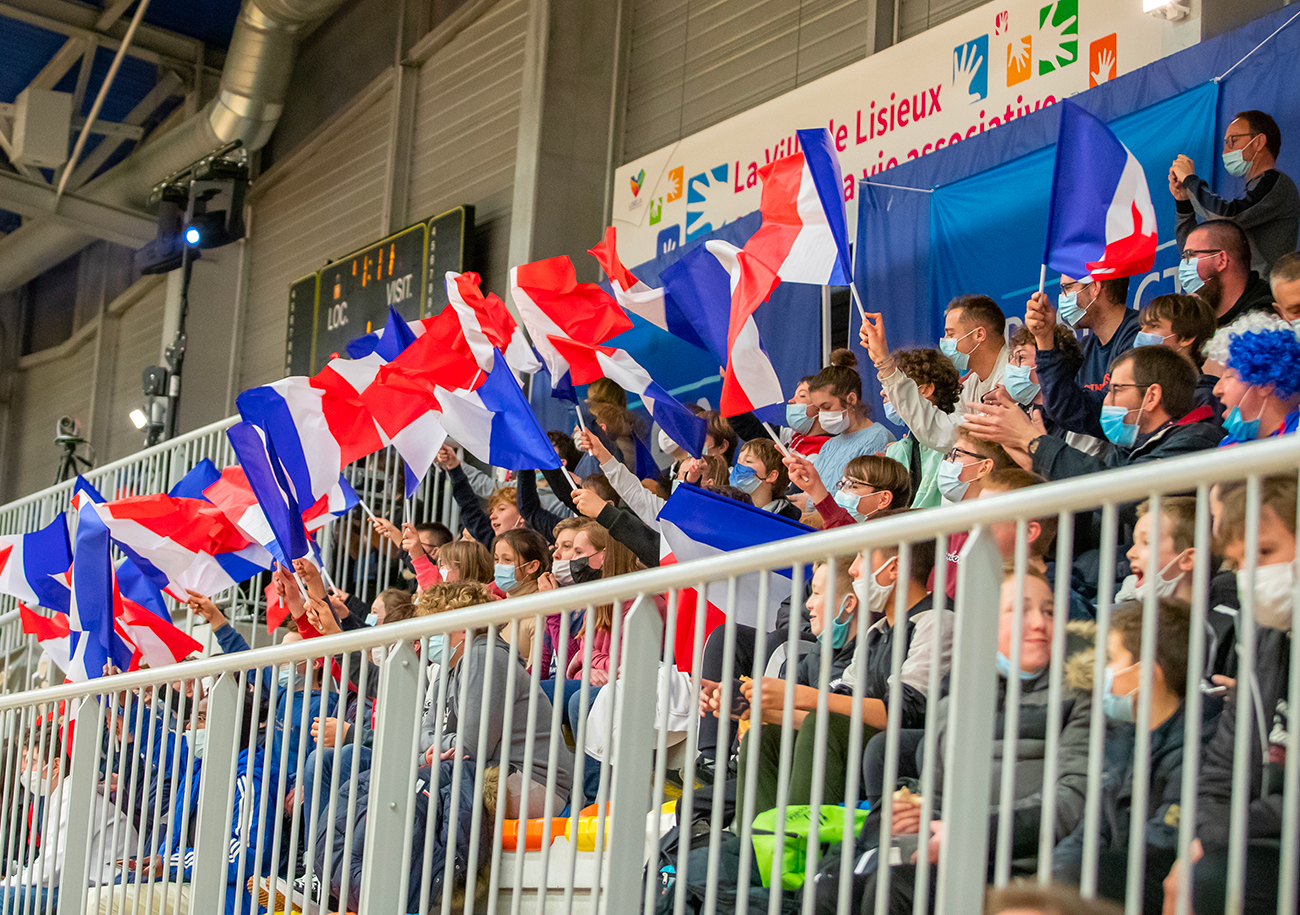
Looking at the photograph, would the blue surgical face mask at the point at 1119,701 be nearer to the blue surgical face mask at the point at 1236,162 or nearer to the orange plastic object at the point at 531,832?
the orange plastic object at the point at 531,832

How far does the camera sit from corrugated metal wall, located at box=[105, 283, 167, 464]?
57.0 ft

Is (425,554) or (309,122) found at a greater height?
(309,122)

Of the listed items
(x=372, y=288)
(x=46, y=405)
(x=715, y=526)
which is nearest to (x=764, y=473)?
(x=715, y=526)

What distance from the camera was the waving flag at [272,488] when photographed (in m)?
6.23

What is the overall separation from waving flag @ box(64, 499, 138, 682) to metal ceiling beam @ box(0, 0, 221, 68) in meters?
9.31

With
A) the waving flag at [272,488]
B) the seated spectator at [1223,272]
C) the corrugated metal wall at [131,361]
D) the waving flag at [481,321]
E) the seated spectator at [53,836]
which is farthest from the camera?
the corrugated metal wall at [131,361]

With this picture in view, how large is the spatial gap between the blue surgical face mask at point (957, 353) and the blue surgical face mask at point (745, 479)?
91cm

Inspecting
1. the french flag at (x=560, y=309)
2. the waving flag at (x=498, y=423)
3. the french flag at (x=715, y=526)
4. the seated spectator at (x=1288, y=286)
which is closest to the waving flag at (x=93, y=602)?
the waving flag at (x=498, y=423)

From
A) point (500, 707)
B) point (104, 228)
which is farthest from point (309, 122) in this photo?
point (500, 707)

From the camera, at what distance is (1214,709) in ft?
7.86

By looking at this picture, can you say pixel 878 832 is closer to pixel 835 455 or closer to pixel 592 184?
pixel 835 455

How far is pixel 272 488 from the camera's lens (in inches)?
251

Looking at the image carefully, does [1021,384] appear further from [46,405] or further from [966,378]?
[46,405]

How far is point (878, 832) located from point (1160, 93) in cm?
460
